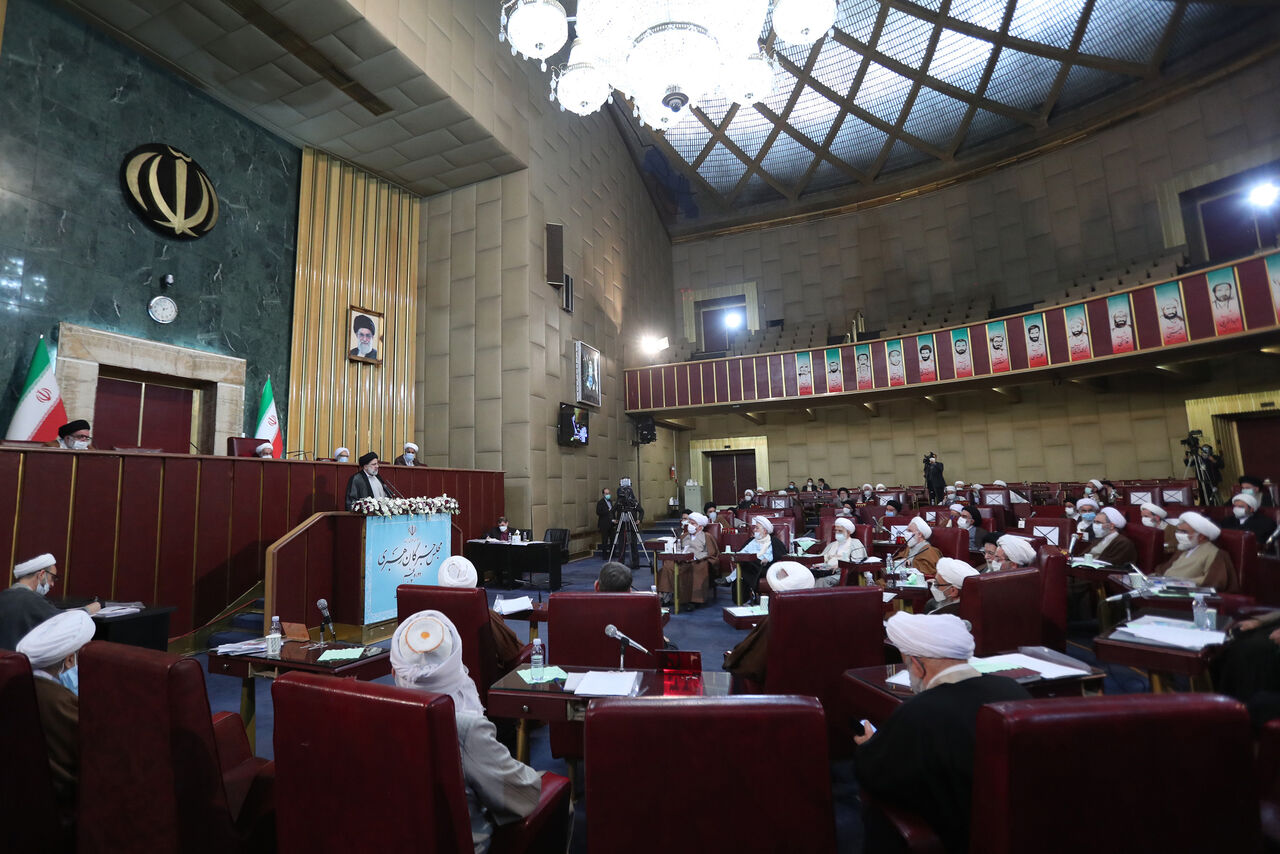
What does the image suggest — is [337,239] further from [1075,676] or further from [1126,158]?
[1126,158]

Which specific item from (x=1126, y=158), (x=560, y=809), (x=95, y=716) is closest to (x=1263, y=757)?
(x=560, y=809)

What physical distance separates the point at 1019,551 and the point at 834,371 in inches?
402

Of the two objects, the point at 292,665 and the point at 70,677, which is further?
the point at 292,665

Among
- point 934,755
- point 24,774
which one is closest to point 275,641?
point 24,774

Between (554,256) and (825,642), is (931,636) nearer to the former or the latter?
(825,642)

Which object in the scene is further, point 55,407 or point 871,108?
point 871,108

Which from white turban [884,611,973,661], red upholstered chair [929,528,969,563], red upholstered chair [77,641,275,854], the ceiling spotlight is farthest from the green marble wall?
the ceiling spotlight

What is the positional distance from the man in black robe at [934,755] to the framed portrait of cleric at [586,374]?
1088 cm

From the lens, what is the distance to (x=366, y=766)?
131 cm

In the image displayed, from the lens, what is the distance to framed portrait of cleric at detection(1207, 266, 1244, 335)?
28.7 ft

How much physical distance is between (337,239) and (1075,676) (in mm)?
11556

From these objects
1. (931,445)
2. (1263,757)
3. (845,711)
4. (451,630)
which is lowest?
(845,711)

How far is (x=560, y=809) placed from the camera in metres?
1.81

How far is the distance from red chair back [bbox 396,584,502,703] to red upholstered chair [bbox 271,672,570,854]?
4.99 ft
